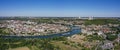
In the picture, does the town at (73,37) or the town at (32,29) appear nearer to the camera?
the town at (73,37)

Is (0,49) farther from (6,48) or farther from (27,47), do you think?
(27,47)

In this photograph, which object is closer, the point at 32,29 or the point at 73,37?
the point at 73,37

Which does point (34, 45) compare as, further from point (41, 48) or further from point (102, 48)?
point (102, 48)

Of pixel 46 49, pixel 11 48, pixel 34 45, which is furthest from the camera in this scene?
pixel 34 45

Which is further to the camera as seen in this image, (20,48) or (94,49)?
(20,48)

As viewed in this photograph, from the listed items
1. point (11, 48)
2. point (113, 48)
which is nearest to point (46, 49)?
point (11, 48)

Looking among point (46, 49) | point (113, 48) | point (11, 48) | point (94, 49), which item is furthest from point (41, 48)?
point (113, 48)

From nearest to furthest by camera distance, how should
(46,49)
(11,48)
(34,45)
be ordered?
(46,49)
(11,48)
(34,45)

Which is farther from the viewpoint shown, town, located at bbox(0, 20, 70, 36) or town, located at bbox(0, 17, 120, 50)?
town, located at bbox(0, 20, 70, 36)

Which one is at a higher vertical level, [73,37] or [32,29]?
[32,29]
